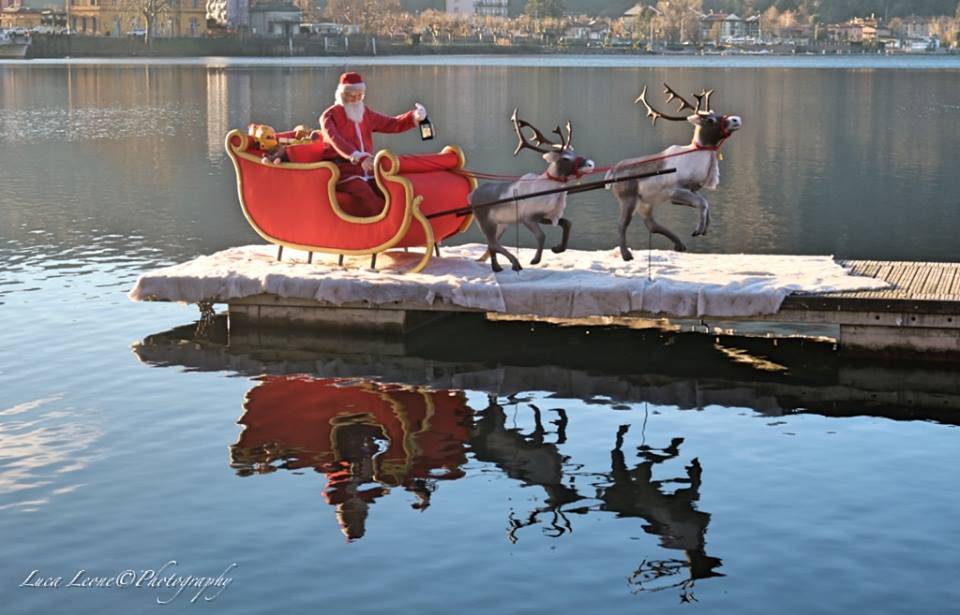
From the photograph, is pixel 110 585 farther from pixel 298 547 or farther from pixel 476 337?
pixel 476 337

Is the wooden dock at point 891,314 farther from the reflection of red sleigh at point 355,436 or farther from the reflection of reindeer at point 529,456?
the reflection of reindeer at point 529,456

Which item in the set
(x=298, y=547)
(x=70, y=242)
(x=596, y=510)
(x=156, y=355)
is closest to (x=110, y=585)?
(x=298, y=547)

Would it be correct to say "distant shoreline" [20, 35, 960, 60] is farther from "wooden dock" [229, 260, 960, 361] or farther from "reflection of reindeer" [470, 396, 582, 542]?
"reflection of reindeer" [470, 396, 582, 542]

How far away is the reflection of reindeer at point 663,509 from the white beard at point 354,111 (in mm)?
5301

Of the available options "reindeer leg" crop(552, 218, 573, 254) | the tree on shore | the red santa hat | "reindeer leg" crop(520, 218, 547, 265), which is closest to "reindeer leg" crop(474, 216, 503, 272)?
"reindeer leg" crop(520, 218, 547, 265)

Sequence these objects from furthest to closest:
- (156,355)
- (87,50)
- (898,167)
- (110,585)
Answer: (87,50), (898,167), (156,355), (110,585)

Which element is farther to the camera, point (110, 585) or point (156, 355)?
point (156, 355)

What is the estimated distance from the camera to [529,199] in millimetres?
15242

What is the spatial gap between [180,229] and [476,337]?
9.51 m

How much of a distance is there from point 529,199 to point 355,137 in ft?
6.42

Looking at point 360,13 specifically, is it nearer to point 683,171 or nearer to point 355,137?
point 355,137

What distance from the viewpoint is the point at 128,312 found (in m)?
16.9

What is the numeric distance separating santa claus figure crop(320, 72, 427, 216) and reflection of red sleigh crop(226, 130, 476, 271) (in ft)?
0.66

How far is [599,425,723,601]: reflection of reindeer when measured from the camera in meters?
9.36
